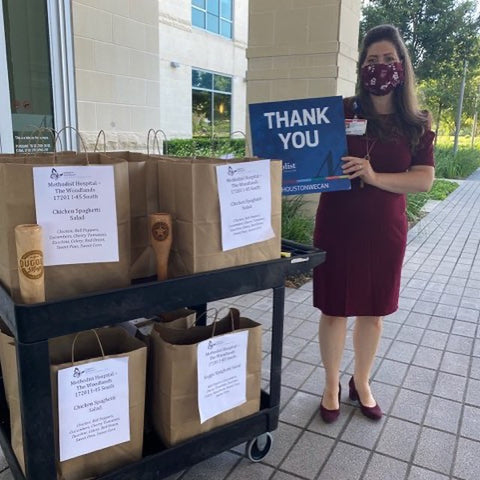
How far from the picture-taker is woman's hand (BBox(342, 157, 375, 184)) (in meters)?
1.97

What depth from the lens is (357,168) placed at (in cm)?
198

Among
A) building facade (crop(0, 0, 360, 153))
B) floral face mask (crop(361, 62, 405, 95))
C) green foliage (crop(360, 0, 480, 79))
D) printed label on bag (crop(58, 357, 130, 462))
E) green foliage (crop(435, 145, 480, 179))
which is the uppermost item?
green foliage (crop(360, 0, 480, 79))

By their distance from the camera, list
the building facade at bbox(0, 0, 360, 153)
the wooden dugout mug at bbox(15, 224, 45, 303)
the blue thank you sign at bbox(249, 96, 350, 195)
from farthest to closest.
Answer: the building facade at bbox(0, 0, 360, 153), the blue thank you sign at bbox(249, 96, 350, 195), the wooden dugout mug at bbox(15, 224, 45, 303)

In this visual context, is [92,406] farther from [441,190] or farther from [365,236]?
[441,190]

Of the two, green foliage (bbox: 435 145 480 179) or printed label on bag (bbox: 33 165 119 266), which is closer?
printed label on bag (bbox: 33 165 119 266)

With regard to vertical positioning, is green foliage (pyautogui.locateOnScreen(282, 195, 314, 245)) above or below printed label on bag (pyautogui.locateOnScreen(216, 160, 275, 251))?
below

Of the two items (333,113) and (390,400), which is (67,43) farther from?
(390,400)

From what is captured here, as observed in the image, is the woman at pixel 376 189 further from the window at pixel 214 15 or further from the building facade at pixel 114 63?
the window at pixel 214 15

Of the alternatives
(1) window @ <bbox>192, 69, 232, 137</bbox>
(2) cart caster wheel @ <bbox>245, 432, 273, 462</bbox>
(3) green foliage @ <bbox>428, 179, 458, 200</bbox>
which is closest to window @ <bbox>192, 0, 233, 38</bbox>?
(1) window @ <bbox>192, 69, 232, 137</bbox>

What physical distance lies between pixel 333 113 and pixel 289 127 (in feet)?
0.60

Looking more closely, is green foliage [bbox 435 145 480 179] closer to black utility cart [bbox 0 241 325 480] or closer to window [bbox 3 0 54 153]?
window [bbox 3 0 54 153]

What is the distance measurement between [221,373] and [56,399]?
562 mm

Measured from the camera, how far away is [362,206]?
7.04ft

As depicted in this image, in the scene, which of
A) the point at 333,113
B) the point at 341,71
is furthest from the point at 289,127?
the point at 341,71
